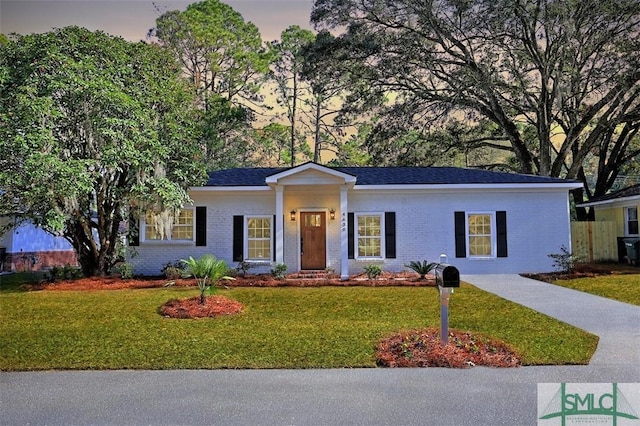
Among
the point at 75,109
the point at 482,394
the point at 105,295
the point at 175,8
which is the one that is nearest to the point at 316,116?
the point at 175,8

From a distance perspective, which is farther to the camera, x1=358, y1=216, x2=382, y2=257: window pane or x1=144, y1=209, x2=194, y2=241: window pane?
x1=144, y1=209, x2=194, y2=241: window pane

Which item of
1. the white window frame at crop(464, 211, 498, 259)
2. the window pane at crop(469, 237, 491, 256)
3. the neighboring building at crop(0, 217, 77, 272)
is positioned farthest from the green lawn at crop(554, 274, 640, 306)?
the neighboring building at crop(0, 217, 77, 272)

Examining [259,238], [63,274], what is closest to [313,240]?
[259,238]

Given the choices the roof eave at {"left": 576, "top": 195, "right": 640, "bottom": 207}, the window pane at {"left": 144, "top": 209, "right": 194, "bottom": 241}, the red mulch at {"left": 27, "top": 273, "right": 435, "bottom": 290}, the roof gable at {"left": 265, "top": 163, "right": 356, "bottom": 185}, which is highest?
the roof gable at {"left": 265, "top": 163, "right": 356, "bottom": 185}

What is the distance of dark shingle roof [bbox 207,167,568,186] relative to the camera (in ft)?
49.3

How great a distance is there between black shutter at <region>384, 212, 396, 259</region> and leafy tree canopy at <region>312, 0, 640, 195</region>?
8913 mm

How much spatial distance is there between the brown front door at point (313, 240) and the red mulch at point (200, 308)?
613 centimetres

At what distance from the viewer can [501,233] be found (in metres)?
15.1

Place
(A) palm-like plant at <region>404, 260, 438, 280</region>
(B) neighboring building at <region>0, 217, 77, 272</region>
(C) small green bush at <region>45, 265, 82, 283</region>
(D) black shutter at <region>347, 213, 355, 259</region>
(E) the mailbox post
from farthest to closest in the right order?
(B) neighboring building at <region>0, 217, 77, 272</region>
(D) black shutter at <region>347, 213, 355, 259</region>
(A) palm-like plant at <region>404, 260, 438, 280</region>
(C) small green bush at <region>45, 265, 82, 283</region>
(E) the mailbox post

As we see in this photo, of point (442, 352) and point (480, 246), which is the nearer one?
point (442, 352)

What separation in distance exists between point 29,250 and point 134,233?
19.2ft

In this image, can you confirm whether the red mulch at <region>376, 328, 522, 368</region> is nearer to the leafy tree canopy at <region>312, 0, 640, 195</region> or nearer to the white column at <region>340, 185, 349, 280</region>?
the white column at <region>340, 185, 349, 280</region>

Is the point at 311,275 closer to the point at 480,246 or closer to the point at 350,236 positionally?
the point at 350,236

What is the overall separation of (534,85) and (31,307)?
859 inches
